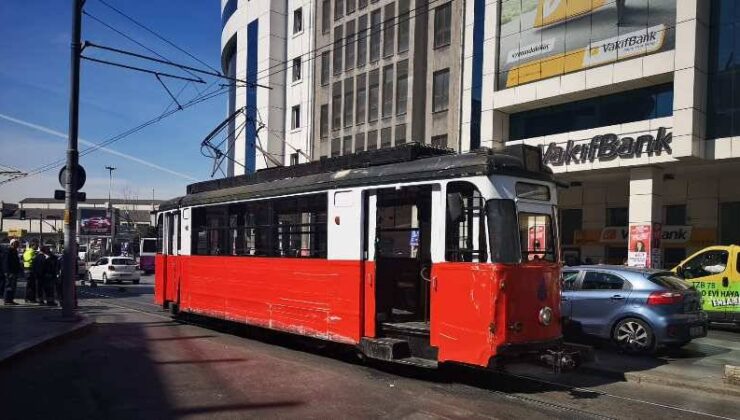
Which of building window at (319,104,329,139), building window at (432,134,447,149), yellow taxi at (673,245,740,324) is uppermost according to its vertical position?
building window at (319,104,329,139)

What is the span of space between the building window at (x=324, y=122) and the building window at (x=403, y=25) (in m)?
7.32

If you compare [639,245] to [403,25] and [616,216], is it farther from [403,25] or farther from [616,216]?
[403,25]

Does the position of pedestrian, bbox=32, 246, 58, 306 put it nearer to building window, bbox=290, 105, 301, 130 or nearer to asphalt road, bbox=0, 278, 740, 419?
asphalt road, bbox=0, 278, 740, 419

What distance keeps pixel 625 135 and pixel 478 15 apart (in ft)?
30.8

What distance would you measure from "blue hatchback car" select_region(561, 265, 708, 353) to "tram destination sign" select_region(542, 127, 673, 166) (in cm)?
1108

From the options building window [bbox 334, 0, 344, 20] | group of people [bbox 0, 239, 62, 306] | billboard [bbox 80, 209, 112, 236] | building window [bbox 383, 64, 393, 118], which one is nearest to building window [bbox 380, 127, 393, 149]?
building window [bbox 383, 64, 393, 118]

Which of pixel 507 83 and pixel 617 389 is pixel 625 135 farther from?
pixel 617 389

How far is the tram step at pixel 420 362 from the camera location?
328 inches

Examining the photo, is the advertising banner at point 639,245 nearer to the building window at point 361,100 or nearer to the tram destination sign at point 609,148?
the tram destination sign at point 609,148

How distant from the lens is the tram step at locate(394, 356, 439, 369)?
27.3ft

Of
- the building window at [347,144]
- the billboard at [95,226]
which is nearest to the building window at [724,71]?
the building window at [347,144]

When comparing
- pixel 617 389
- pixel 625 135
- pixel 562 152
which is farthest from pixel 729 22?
pixel 617 389

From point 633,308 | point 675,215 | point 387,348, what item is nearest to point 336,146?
point 675,215

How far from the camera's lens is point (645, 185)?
73.7ft
